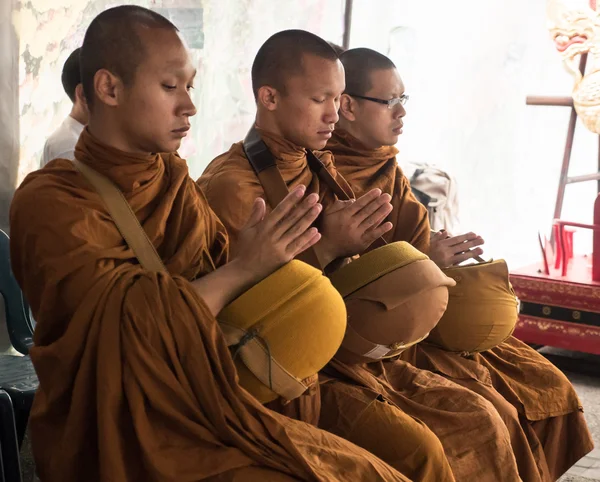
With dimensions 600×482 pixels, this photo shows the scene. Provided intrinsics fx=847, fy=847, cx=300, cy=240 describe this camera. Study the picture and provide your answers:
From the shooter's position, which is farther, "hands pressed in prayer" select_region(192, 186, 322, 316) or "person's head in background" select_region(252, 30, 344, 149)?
"person's head in background" select_region(252, 30, 344, 149)

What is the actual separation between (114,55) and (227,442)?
0.82m

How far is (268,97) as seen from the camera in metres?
2.29

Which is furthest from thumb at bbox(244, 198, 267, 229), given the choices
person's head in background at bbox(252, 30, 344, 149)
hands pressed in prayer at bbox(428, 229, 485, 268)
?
hands pressed in prayer at bbox(428, 229, 485, 268)

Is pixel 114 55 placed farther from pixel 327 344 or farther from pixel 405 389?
pixel 405 389

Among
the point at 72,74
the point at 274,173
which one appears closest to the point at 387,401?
the point at 274,173

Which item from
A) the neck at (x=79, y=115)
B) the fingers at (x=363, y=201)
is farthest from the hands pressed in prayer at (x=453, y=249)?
the neck at (x=79, y=115)

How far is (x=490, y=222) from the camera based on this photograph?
19.6 feet

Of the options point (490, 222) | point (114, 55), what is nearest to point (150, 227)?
point (114, 55)

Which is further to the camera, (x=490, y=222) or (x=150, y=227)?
(x=490, y=222)

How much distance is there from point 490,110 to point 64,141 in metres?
3.57

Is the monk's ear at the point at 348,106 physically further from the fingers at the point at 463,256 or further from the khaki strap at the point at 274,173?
the fingers at the point at 463,256

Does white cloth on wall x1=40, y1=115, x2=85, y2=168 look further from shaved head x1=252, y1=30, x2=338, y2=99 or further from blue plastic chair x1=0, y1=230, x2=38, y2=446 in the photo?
shaved head x1=252, y1=30, x2=338, y2=99

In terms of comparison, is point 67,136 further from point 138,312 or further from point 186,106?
point 138,312

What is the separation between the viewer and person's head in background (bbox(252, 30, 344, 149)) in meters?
2.22
